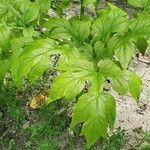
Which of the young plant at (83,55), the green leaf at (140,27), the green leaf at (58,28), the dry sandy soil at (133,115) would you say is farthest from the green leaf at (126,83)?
the dry sandy soil at (133,115)

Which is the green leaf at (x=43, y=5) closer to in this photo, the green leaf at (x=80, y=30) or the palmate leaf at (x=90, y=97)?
the green leaf at (x=80, y=30)

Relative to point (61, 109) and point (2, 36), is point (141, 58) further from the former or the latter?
point (2, 36)

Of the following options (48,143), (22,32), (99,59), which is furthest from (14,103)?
(99,59)

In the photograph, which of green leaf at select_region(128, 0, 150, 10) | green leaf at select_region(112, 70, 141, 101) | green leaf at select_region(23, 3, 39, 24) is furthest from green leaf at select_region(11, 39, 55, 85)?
green leaf at select_region(128, 0, 150, 10)

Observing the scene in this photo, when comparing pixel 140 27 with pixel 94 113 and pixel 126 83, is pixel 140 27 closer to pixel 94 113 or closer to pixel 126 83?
pixel 126 83

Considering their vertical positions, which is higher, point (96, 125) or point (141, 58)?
point (96, 125)

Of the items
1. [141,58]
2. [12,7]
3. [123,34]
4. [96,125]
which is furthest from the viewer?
[141,58]
